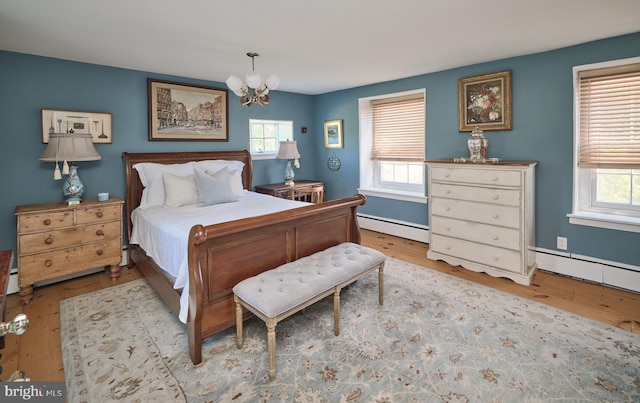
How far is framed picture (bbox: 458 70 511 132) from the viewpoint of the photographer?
3.55 m

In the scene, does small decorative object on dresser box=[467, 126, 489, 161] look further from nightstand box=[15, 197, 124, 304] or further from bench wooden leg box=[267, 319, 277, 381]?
nightstand box=[15, 197, 124, 304]

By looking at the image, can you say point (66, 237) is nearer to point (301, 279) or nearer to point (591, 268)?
point (301, 279)

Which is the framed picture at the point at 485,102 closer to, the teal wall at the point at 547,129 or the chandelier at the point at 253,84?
the teal wall at the point at 547,129

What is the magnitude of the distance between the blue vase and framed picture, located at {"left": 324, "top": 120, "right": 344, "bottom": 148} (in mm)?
3535

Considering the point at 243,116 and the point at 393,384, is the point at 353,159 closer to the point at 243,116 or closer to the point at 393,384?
the point at 243,116

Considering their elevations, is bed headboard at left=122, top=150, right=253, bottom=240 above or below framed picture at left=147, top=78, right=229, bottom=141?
below

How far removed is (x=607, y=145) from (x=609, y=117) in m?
0.25

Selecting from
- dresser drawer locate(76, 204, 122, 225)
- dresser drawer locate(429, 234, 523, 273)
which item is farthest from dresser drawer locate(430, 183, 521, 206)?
dresser drawer locate(76, 204, 122, 225)

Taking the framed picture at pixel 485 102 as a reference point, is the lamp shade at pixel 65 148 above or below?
below

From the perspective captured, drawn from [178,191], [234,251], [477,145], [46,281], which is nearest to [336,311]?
[234,251]

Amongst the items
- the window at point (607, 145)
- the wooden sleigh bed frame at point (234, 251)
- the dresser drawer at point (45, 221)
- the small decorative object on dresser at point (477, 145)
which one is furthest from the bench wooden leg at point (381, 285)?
the dresser drawer at point (45, 221)

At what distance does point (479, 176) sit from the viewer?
3.36 meters

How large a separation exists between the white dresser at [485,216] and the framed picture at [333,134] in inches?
78.8

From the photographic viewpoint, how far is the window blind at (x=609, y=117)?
Result: 290 cm
